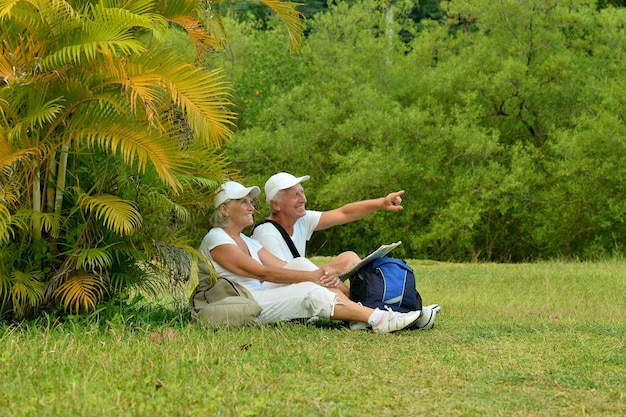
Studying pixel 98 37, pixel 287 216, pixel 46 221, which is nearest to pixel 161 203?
pixel 46 221

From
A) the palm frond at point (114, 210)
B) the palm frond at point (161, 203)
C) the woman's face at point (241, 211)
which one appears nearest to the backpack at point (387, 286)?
the woman's face at point (241, 211)

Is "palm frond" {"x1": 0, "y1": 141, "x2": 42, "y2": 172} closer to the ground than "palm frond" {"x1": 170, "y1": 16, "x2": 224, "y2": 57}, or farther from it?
closer to the ground

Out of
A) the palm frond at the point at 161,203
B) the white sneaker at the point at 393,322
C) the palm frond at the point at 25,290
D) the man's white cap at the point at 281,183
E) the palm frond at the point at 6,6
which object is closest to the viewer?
the palm frond at the point at 6,6

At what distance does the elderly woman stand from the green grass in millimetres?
138

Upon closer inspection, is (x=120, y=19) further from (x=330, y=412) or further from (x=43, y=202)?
(x=330, y=412)

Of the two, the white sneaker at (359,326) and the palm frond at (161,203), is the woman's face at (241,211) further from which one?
the white sneaker at (359,326)

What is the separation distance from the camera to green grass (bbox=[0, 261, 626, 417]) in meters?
4.52

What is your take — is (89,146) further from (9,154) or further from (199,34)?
(199,34)

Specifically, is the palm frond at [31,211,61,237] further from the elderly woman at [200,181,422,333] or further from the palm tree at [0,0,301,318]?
the elderly woman at [200,181,422,333]

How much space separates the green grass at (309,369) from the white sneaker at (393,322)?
97 mm

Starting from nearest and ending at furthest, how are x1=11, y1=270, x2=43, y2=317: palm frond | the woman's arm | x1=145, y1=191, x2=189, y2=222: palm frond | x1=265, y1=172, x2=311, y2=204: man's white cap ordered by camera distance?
x1=11, y1=270, x2=43, y2=317: palm frond
the woman's arm
x1=145, y1=191, x2=189, y2=222: palm frond
x1=265, y1=172, x2=311, y2=204: man's white cap

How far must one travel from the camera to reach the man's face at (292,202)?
7.66 m

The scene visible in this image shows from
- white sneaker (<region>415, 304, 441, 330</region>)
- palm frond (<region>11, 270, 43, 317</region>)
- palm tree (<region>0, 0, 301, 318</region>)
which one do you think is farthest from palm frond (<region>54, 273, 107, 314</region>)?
white sneaker (<region>415, 304, 441, 330</region>)

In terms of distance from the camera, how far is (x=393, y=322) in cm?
698
